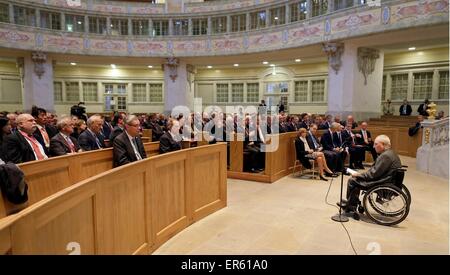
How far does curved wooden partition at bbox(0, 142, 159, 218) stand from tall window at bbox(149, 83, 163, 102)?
1758 cm

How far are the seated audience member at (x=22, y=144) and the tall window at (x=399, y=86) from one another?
15958mm

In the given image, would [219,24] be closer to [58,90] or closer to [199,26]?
[199,26]

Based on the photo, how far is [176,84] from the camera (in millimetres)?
16844

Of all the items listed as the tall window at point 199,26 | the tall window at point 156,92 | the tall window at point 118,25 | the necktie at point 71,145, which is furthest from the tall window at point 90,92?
the necktie at point 71,145

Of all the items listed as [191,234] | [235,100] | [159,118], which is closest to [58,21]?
[159,118]

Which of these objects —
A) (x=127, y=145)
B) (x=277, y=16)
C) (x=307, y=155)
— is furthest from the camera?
(x=277, y=16)

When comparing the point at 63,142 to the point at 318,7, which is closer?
the point at 63,142

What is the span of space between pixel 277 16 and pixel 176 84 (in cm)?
643

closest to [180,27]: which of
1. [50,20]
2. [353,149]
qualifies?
[50,20]

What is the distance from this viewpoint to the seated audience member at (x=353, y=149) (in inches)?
307

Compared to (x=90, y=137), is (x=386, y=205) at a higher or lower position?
lower

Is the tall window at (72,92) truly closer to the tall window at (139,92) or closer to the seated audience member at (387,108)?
the tall window at (139,92)

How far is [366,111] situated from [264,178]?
26.8 ft
